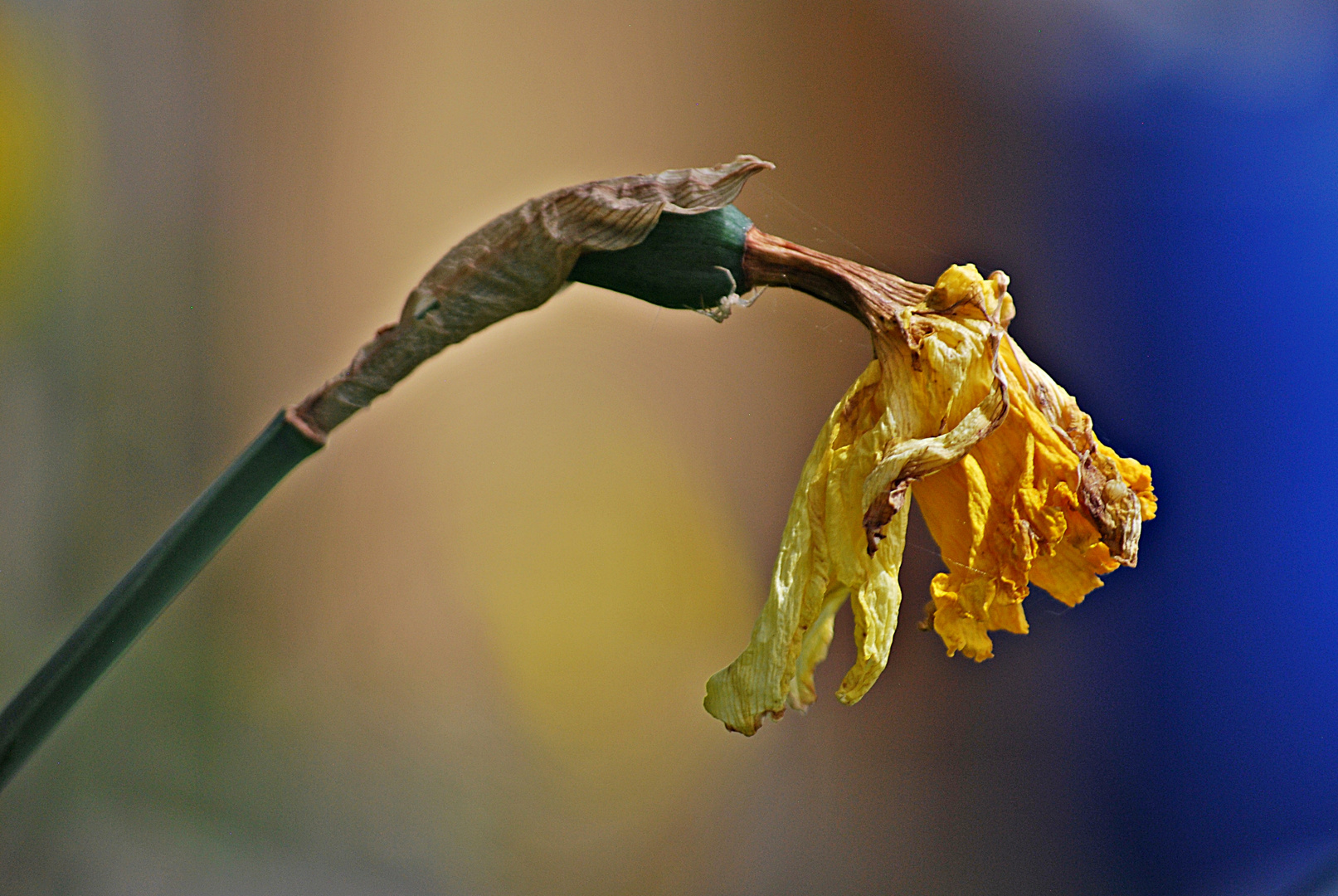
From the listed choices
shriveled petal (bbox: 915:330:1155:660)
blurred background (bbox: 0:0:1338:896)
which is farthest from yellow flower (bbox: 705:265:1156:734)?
blurred background (bbox: 0:0:1338:896)

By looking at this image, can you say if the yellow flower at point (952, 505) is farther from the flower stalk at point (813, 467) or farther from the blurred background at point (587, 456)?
the blurred background at point (587, 456)

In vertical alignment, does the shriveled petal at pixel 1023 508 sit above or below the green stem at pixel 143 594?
above

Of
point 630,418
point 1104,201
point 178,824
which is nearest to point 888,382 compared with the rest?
point 630,418

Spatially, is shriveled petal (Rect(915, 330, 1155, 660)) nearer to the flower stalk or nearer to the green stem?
the flower stalk

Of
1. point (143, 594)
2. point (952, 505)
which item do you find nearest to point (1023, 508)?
point (952, 505)

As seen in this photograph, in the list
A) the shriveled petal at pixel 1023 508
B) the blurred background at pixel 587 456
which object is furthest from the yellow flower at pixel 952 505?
the blurred background at pixel 587 456

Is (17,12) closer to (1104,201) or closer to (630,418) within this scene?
(630,418)
